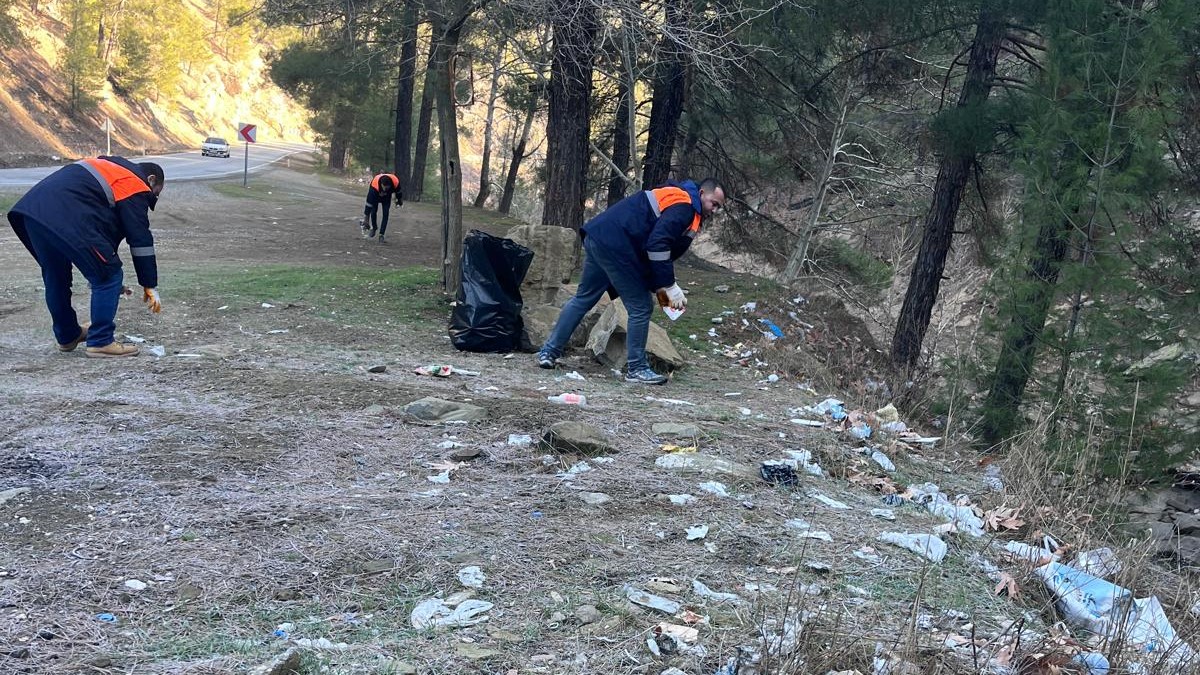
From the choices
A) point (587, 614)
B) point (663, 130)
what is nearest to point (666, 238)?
point (587, 614)

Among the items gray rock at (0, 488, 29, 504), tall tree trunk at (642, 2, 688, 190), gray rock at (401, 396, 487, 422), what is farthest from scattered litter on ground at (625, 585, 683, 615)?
tall tree trunk at (642, 2, 688, 190)

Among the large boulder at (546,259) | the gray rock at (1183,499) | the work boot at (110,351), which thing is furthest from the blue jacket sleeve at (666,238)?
the gray rock at (1183,499)

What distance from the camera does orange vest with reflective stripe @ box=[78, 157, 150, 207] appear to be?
6.13 metres

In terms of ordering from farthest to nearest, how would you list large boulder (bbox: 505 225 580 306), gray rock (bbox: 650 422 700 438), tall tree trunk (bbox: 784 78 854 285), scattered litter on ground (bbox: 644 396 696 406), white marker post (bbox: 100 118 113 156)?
white marker post (bbox: 100 118 113 156), tall tree trunk (bbox: 784 78 854 285), large boulder (bbox: 505 225 580 306), scattered litter on ground (bbox: 644 396 696 406), gray rock (bbox: 650 422 700 438)

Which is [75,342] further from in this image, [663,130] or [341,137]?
[341,137]

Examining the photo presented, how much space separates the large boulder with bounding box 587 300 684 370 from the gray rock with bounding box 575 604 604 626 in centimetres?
441

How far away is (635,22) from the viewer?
332 inches

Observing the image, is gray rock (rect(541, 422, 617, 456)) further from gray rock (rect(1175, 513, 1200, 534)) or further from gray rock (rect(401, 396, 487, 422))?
gray rock (rect(1175, 513, 1200, 534))

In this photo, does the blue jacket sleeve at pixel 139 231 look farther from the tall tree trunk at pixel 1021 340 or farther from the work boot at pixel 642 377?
the tall tree trunk at pixel 1021 340

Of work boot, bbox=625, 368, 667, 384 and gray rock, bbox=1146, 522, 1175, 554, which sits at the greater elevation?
work boot, bbox=625, 368, 667, 384

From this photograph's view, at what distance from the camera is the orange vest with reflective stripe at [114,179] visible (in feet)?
20.1

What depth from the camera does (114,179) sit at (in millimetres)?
6148

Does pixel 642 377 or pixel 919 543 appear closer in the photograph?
pixel 919 543

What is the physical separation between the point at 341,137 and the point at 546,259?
33832 mm
